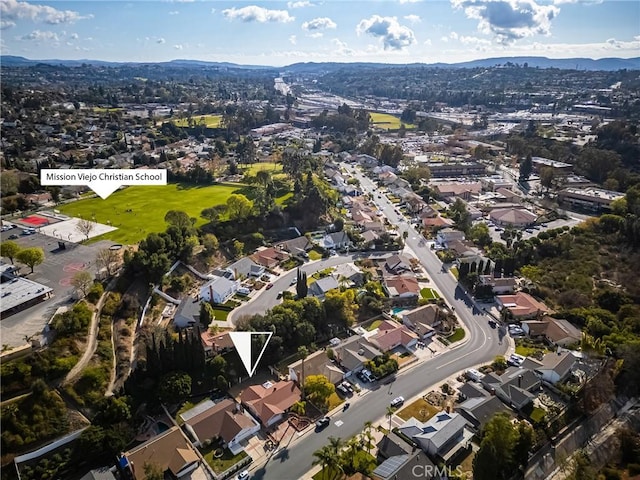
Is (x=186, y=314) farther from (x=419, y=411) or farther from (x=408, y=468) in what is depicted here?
(x=408, y=468)

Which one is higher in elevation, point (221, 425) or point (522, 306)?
point (522, 306)

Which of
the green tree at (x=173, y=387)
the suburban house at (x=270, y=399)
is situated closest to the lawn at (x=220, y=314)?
the green tree at (x=173, y=387)

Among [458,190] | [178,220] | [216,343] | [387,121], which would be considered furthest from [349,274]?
[387,121]

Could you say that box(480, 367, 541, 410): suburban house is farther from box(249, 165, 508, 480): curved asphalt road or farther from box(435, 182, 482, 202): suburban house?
box(435, 182, 482, 202): suburban house

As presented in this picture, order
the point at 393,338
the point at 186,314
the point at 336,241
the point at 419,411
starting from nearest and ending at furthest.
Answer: the point at 419,411 → the point at 393,338 → the point at 186,314 → the point at 336,241

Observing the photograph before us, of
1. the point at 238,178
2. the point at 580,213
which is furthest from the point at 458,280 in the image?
the point at 238,178

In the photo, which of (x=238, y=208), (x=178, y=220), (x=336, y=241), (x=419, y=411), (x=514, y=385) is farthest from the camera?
(x=238, y=208)

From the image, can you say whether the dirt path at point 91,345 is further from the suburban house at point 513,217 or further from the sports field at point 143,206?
the suburban house at point 513,217
